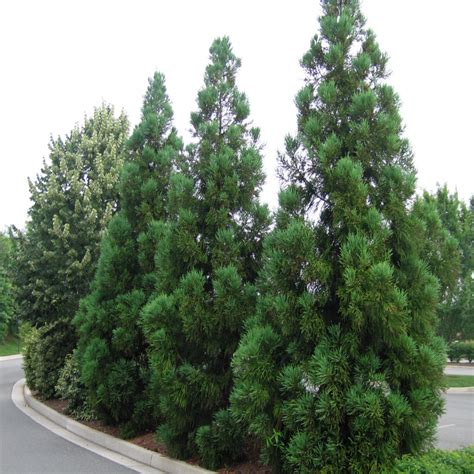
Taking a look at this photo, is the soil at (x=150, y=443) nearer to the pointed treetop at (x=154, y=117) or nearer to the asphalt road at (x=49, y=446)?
the asphalt road at (x=49, y=446)

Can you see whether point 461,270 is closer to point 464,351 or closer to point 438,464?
point 464,351

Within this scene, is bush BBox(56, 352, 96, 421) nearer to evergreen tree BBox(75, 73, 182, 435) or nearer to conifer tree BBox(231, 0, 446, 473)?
evergreen tree BBox(75, 73, 182, 435)

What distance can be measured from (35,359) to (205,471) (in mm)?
9920

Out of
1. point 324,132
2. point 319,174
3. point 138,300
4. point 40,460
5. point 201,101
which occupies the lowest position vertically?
point 40,460

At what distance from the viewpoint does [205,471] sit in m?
6.30

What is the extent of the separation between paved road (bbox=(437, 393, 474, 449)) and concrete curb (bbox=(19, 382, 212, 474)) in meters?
3.83

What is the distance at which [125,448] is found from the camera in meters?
8.09

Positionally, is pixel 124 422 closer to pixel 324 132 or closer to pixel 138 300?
pixel 138 300

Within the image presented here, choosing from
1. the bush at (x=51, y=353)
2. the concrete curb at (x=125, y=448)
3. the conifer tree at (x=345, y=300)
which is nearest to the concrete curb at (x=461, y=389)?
the bush at (x=51, y=353)

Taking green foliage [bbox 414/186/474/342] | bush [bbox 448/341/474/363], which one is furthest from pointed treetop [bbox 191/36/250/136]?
bush [bbox 448/341/474/363]

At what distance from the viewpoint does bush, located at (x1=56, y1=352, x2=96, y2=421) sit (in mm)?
10633

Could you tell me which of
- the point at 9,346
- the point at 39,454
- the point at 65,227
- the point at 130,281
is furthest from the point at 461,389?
the point at 9,346

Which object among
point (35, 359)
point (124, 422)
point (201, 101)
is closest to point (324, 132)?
point (201, 101)

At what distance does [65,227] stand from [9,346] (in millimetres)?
42321
